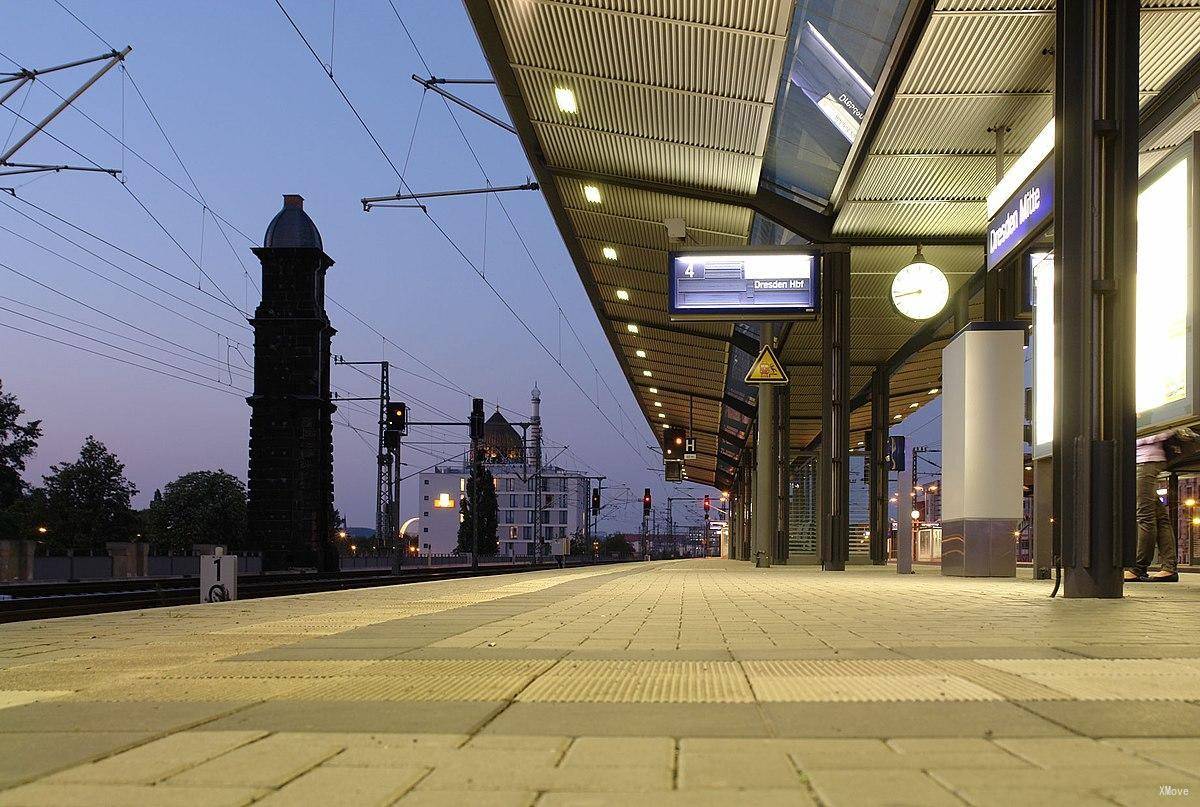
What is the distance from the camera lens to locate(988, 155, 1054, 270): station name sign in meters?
9.70

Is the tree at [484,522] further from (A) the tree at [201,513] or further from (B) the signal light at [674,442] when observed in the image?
(B) the signal light at [674,442]

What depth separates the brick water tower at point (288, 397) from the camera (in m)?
43.1

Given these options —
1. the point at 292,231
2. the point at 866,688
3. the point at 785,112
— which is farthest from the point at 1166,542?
the point at 292,231

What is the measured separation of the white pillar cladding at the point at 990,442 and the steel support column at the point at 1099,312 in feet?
20.8

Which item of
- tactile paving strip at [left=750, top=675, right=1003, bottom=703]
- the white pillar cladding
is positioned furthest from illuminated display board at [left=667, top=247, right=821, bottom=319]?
tactile paving strip at [left=750, top=675, right=1003, bottom=703]

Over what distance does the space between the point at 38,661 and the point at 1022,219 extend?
8420 mm

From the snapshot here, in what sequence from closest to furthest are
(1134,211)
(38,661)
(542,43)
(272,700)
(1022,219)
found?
(272,700) → (38,661) → (1134,211) → (1022,219) → (542,43)

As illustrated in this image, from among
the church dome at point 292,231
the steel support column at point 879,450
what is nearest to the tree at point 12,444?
the church dome at point 292,231

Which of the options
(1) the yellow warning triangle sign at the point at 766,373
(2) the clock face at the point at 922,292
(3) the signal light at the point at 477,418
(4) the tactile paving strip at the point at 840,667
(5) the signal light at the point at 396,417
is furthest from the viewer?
(3) the signal light at the point at 477,418

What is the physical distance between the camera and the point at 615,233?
75.3 feet

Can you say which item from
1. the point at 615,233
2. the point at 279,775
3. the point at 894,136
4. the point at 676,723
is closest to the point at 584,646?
the point at 676,723

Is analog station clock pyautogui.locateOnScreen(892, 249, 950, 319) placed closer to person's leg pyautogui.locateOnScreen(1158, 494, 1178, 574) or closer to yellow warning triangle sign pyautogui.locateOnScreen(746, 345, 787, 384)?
yellow warning triangle sign pyautogui.locateOnScreen(746, 345, 787, 384)

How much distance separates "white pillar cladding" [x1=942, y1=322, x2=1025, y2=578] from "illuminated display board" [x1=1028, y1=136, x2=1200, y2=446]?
546cm

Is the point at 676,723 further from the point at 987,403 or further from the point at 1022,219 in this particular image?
the point at 987,403
